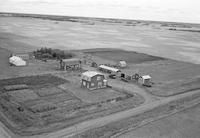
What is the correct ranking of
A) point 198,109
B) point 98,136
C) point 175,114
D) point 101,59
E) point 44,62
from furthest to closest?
point 101,59 < point 44,62 < point 198,109 < point 175,114 < point 98,136

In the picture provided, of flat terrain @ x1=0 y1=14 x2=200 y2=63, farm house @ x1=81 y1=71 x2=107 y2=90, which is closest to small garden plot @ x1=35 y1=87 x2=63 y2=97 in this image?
farm house @ x1=81 y1=71 x2=107 y2=90

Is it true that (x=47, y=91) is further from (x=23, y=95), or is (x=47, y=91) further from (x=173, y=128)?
(x=173, y=128)

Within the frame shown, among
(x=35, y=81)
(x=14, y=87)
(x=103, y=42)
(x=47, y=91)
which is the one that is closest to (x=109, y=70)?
(x=35, y=81)

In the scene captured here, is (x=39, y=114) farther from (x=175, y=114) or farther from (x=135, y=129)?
(x=175, y=114)

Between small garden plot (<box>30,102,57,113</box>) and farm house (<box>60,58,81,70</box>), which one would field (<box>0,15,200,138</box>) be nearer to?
small garden plot (<box>30,102,57,113</box>)

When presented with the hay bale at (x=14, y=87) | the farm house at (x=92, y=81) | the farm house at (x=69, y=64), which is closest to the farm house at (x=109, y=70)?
the farm house at (x=69, y=64)

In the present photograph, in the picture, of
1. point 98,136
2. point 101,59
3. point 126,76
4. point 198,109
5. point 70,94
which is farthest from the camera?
point 101,59

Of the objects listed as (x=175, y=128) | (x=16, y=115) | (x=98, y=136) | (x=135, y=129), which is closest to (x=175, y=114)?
(x=175, y=128)
